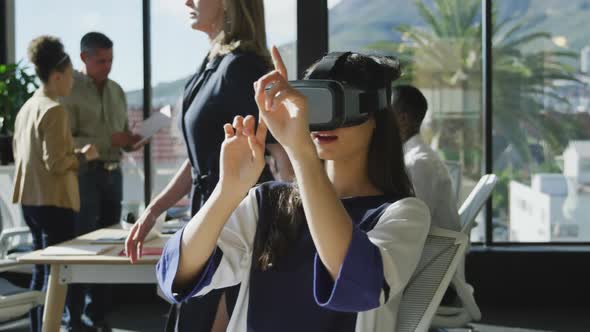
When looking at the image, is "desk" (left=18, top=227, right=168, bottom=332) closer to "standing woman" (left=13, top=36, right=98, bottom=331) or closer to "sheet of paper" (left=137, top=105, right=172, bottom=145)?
"sheet of paper" (left=137, top=105, right=172, bottom=145)

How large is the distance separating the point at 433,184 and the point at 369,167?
165 centimetres

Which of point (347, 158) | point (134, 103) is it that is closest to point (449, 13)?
point (134, 103)

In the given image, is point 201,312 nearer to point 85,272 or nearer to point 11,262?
point 85,272

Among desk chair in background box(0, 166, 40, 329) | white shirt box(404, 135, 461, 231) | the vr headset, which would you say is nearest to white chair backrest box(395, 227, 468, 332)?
the vr headset

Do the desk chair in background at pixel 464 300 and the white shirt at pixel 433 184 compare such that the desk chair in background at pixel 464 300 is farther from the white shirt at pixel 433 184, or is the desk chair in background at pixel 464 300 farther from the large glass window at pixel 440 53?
the large glass window at pixel 440 53

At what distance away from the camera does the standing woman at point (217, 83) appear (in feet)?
6.91

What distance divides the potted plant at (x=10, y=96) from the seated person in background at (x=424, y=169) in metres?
2.66

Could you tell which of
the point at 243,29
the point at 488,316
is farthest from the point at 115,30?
the point at 243,29

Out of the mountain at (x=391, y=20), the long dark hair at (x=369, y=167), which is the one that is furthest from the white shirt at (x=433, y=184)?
the mountain at (x=391, y=20)

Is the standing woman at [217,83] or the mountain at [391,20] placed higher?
the mountain at [391,20]

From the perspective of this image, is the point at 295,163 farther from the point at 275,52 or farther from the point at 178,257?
the point at 178,257

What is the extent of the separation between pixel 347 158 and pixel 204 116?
644mm

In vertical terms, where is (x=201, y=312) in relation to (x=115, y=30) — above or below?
below

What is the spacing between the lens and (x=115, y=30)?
5.52 metres
